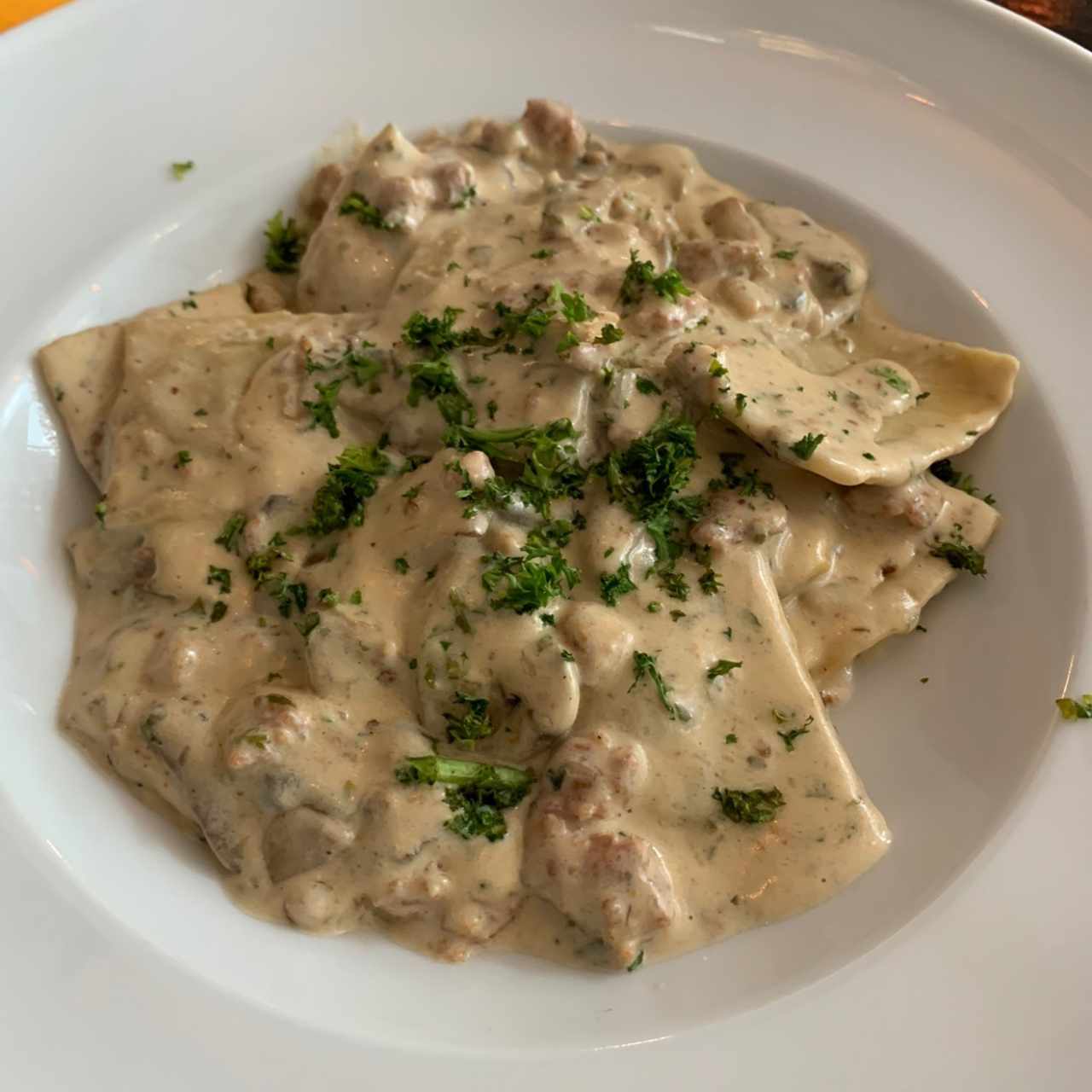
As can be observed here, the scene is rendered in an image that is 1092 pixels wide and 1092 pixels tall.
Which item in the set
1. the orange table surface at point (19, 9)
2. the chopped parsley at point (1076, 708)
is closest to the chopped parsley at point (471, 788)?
the chopped parsley at point (1076, 708)

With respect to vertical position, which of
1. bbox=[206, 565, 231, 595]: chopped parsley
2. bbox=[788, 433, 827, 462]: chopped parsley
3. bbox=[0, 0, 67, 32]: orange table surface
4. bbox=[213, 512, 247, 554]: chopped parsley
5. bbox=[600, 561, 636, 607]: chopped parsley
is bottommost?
bbox=[206, 565, 231, 595]: chopped parsley

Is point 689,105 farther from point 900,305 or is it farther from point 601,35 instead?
point 900,305

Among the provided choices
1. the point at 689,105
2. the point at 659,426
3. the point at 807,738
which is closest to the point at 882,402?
the point at 659,426

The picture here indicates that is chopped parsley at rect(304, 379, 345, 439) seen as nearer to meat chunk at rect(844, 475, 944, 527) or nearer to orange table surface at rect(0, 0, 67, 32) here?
meat chunk at rect(844, 475, 944, 527)

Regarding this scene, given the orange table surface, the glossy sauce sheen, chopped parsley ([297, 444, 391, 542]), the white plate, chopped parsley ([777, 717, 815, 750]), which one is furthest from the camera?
the orange table surface

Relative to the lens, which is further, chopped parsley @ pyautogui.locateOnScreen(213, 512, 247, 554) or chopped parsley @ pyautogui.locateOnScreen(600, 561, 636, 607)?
chopped parsley @ pyautogui.locateOnScreen(213, 512, 247, 554)

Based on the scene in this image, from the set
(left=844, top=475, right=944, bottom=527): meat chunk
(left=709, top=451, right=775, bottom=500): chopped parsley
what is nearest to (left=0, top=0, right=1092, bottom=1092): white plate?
(left=844, top=475, right=944, bottom=527): meat chunk

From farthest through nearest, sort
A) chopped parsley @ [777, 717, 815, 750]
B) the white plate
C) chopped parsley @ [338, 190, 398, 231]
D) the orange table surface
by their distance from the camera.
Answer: the orange table surface, chopped parsley @ [338, 190, 398, 231], chopped parsley @ [777, 717, 815, 750], the white plate
